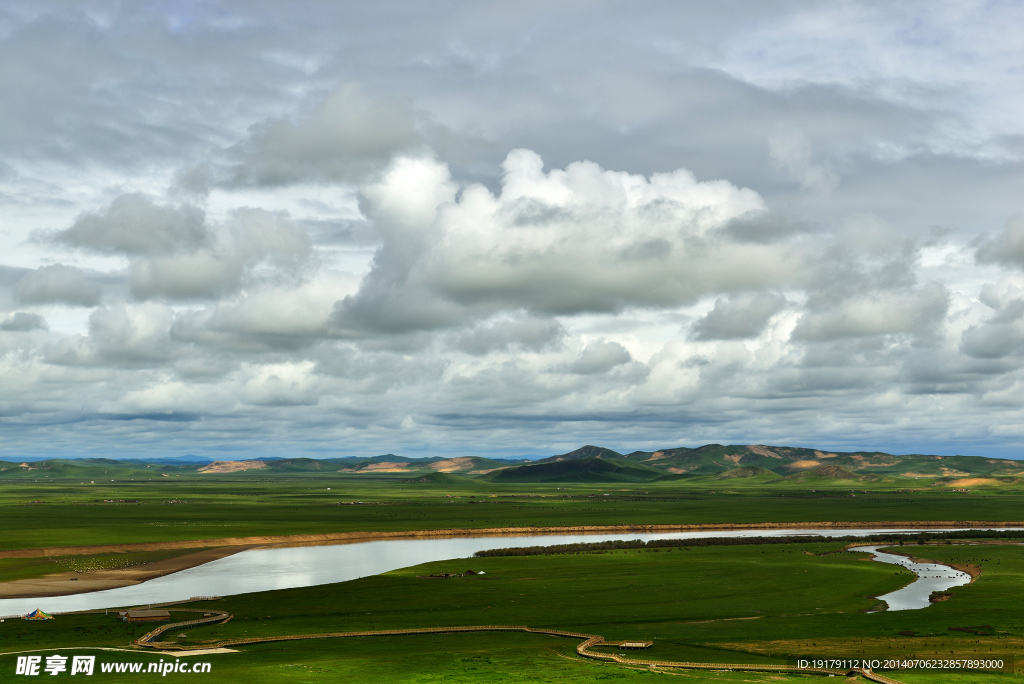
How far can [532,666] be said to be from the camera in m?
49.8

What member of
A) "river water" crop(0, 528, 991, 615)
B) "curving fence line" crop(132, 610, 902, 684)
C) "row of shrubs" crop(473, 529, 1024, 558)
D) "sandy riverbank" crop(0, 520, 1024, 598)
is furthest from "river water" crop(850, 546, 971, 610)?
"sandy riverbank" crop(0, 520, 1024, 598)

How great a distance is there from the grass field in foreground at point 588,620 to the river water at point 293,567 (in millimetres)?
8292

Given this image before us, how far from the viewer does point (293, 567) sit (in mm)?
115938

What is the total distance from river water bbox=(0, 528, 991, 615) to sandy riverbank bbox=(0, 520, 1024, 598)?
11.1 ft

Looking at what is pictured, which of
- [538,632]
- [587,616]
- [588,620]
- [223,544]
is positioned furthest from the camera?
[223,544]

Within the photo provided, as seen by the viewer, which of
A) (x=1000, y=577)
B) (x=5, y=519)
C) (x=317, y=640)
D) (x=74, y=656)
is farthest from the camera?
(x=5, y=519)

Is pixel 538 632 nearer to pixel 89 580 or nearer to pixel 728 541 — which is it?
pixel 89 580

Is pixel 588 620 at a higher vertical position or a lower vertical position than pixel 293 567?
higher

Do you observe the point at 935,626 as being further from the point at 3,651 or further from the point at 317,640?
the point at 3,651

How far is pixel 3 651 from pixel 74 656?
739cm

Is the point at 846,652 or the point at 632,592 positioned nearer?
the point at 846,652

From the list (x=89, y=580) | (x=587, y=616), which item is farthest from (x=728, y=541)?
(x=89, y=580)

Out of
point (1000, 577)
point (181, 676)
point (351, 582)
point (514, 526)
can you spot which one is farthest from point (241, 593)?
point (514, 526)

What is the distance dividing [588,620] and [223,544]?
93398 millimetres
